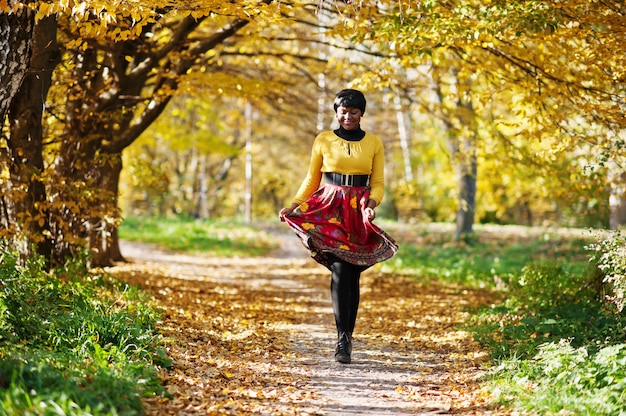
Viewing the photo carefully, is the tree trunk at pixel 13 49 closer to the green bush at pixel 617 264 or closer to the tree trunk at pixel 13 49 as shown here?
the tree trunk at pixel 13 49

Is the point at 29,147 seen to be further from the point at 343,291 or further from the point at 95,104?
the point at 343,291

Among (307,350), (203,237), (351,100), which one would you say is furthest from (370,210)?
(203,237)

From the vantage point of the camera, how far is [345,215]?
5.43 m

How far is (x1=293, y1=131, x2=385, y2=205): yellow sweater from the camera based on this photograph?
17.8 feet

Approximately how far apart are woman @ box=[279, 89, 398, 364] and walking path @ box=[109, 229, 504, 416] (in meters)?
0.57

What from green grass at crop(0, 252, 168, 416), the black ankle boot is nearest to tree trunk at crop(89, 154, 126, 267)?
green grass at crop(0, 252, 168, 416)

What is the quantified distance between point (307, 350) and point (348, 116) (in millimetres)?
2118

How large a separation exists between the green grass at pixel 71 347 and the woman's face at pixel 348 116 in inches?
88.1

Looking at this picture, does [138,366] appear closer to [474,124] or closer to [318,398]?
[318,398]

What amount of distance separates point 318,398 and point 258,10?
318cm

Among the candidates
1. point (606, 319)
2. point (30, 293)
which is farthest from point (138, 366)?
point (606, 319)

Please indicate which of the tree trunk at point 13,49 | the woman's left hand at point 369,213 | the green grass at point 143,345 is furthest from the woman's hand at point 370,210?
the tree trunk at point 13,49

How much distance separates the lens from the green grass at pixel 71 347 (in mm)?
3396

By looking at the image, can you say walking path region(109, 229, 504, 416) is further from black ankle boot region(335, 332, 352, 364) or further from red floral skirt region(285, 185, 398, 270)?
red floral skirt region(285, 185, 398, 270)
